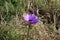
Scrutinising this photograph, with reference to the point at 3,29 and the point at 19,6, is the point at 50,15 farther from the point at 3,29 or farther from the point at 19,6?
the point at 3,29

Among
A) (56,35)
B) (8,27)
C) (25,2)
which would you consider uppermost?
(25,2)

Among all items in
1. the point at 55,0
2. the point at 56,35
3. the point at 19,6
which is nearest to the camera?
the point at 56,35

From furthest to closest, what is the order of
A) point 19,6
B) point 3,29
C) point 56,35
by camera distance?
1. point 19,6
2. point 56,35
3. point 3,29

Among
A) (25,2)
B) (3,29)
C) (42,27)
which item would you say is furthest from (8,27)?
(25,2)

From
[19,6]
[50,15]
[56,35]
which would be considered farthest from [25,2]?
[56,35]

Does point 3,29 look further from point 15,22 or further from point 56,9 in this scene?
point 56,9

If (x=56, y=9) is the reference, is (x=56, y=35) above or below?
below

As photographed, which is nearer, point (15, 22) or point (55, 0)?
point (15, 22)
